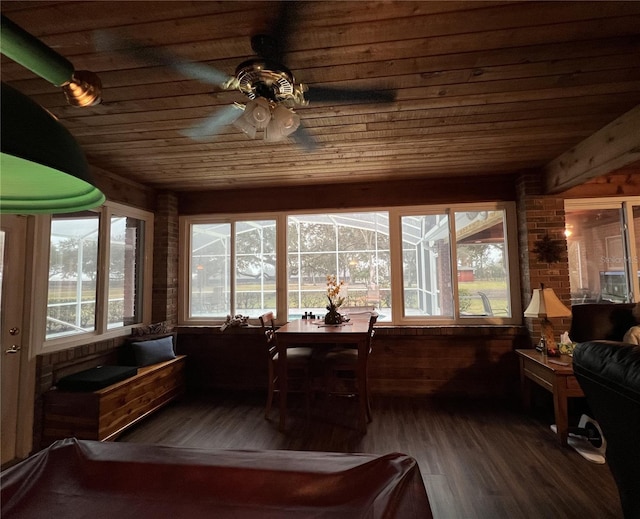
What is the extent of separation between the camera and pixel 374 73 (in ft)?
6.19

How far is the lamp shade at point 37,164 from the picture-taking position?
409mm

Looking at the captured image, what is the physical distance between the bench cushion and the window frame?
0.30m

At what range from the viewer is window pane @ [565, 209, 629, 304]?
3.67m

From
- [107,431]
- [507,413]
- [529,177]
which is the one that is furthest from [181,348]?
[529,177]

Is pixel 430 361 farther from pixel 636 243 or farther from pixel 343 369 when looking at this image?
pixel 636 243

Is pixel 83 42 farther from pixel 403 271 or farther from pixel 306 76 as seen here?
pixel 403 271

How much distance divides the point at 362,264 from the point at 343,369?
1452 mm

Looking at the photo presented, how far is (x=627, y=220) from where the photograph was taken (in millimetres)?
3643

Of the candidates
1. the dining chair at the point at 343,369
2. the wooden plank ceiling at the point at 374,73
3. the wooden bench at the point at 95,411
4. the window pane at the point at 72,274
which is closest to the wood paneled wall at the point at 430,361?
the dining chair at the point at 343,369

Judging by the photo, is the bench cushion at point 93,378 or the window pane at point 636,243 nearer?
the bench cushion at point 93,378

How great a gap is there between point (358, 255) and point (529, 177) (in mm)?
2086

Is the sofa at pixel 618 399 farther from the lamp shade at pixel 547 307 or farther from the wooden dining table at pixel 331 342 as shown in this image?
the wooden dining table at pixel 331 342

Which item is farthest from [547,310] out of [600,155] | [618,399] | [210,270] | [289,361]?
[210,270]

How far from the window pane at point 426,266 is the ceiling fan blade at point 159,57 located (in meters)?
2.84
